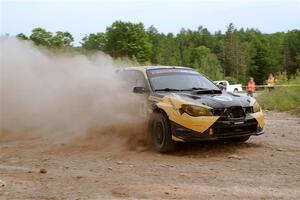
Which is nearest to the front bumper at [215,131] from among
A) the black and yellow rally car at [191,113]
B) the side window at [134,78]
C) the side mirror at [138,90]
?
the black and yellow rally car at [191,113]

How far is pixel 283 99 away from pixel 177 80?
9221 mm

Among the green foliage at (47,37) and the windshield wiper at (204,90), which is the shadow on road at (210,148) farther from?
the green foliage at (47,37)

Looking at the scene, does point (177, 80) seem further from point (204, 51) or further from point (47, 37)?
point (204, 51)

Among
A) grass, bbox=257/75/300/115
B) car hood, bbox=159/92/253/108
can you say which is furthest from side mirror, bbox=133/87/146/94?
grass, bbox=257/75/300/115

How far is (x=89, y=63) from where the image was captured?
38.5 ft

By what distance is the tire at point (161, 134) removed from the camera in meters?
8.05

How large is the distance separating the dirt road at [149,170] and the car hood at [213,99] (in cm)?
89

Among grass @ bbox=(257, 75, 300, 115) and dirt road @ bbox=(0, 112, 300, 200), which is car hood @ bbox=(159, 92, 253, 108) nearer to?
dirt road @ bbox=(0, 112, 300, 200)

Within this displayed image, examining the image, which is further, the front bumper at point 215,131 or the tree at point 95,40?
the tree at point 95,40

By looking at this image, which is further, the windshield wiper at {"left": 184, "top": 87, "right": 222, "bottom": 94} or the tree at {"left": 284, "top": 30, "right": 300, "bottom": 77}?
the tree at {"left": 284, "top": 30, "right": 300, "bottom": 77}

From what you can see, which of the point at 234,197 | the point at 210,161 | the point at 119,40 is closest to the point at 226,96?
the point at 210,161

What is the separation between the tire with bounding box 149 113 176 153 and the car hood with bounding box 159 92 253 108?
0.44 meters

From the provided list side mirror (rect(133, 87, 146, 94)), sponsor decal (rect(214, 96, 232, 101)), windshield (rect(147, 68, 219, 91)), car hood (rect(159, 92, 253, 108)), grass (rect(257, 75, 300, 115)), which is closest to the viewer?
car hood (rect(159, 92, 253, 108))

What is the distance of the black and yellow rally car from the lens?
305 inches
